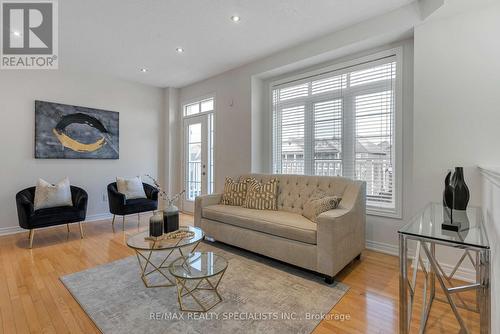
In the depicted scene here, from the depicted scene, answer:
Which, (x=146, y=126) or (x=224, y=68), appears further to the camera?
(x=146, y=126)

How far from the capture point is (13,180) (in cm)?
377

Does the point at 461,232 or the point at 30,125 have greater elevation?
the point at 30,125

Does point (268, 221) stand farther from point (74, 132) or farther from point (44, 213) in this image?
point (74, 132)

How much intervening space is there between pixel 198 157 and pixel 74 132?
2.18m

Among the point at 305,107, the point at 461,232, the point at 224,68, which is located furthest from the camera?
the point at 224,68

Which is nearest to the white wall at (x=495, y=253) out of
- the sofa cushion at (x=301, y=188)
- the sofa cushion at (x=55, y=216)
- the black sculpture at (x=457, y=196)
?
the black sculpture at (x=457, y=196)

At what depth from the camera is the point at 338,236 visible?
2.24 m

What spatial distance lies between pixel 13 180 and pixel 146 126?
232 cm

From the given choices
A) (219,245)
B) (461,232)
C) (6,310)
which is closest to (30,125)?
(6,310)

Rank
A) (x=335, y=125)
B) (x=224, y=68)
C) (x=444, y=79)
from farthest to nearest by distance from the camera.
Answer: (x=224, y=68) → (x=335, y=125) → (x=444, y=79)

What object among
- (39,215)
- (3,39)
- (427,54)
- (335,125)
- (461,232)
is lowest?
(39,215)

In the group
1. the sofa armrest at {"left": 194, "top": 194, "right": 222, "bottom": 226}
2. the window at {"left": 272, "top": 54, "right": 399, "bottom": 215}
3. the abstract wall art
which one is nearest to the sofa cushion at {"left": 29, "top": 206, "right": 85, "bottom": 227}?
the abstract wall art

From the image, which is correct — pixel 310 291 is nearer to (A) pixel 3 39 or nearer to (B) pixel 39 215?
(B) pixel 39 215

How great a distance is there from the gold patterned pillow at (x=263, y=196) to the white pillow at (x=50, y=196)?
8.64 ft
